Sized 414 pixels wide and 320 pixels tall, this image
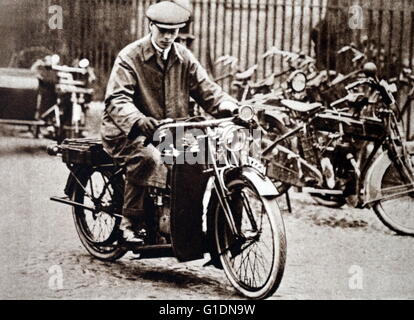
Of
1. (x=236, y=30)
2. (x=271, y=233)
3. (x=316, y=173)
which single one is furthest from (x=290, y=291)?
(x=236, y=30)

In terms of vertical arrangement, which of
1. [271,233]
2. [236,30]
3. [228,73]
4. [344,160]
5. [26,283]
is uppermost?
[236,30]

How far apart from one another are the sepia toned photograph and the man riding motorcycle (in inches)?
0.4

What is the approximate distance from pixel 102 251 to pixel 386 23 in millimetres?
2792

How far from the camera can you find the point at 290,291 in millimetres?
4457

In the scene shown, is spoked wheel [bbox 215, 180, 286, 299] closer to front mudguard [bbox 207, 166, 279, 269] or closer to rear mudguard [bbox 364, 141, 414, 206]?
front mudguard [bbox 207, 166, 279, 269]

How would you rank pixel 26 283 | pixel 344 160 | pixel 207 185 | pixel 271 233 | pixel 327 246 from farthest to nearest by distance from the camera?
pixel 344 160 < pixel 327 246 < pixel 26 283 < pixel 207 185 < pixel 271 233

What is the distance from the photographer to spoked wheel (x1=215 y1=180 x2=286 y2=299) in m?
3.98

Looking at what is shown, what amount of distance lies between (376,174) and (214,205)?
1577 mm

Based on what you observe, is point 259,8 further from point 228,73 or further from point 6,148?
point 6,148

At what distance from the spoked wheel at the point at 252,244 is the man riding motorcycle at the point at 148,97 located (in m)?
0.49

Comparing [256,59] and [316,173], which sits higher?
[256,59]

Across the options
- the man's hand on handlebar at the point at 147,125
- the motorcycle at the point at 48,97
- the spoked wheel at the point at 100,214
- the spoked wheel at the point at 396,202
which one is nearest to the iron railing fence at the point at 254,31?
the motorcycle at the point at 48,97

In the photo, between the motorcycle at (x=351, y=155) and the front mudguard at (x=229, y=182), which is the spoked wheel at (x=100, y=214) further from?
the motorcycle at (x=351, y=155)

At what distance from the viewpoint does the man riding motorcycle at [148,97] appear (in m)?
4.37
